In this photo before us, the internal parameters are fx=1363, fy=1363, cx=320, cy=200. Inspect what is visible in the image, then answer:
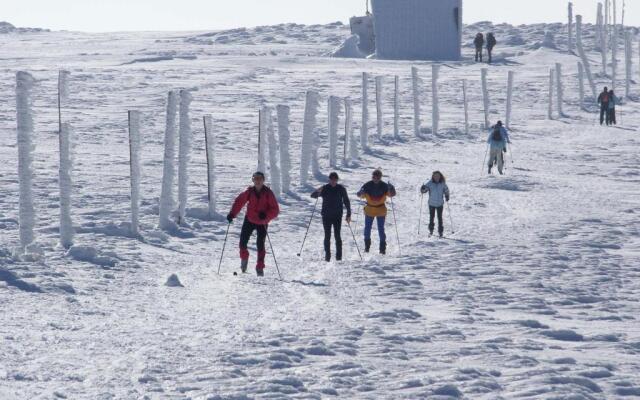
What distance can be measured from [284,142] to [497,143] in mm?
5950

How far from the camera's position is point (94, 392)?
8.88 metres

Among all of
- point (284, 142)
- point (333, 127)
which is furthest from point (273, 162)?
point (333, 127)

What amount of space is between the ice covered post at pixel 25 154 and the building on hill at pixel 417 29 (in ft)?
138

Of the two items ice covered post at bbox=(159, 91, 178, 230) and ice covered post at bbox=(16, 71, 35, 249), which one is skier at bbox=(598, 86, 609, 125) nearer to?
ice covered post at bbox=(159, 91, 178, 230)

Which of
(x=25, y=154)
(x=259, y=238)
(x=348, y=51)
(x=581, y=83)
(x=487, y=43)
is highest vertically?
(x=487, y=43)

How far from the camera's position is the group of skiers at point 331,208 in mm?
15148

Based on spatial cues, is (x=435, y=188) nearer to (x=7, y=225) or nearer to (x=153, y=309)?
(x=7, y=225)

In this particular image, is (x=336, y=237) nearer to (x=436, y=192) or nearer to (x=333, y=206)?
(x=333, y=206)

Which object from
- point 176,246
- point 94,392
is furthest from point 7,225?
point 94,392

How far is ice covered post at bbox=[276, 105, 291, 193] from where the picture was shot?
23562 mm

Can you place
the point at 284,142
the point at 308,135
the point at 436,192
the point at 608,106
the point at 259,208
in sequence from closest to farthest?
the point at 259,208 → the point at 436,192 → the point at 284,142 → the point at 308,135 → the point at 608,106

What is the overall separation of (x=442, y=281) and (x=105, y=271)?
3630 millimetres

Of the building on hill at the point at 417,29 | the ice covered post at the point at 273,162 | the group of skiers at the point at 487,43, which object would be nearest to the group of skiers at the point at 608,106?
the group of skiers at the point at 487,43

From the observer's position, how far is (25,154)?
15.2 m
